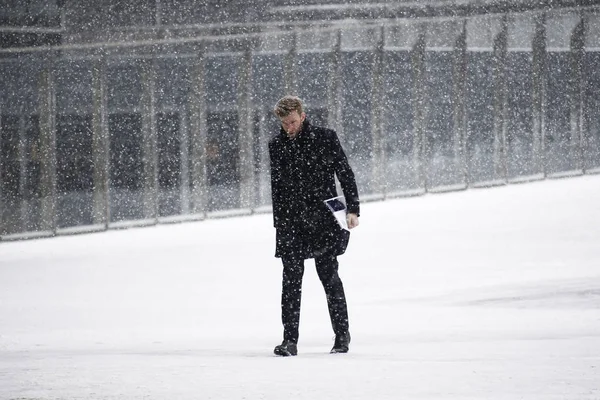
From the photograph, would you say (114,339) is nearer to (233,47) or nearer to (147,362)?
(147,362)

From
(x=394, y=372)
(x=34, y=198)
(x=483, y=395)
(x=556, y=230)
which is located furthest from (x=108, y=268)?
(x=483, y=395)

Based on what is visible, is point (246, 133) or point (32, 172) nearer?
point (32, 172)

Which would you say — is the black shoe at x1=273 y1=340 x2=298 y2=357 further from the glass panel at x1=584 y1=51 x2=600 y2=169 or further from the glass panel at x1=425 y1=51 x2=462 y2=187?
the glass panel at x1=584 y1=51 x2=600 y2=169

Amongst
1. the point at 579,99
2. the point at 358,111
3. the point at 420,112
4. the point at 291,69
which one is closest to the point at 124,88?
the point at 291,69

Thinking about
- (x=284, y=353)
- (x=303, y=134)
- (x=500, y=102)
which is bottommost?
(x=284, y=353)

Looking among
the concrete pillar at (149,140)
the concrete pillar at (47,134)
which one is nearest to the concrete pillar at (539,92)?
the concrete pillar at (149,140)

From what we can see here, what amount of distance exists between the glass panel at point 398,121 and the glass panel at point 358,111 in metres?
0.41

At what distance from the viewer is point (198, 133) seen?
63.6 ft

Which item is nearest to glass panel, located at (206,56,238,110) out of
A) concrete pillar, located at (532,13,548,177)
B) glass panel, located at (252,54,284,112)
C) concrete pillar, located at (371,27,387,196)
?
glass panel, located at (252,54,284,112)

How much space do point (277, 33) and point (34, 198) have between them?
4.77 m

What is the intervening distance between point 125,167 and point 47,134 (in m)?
1.47

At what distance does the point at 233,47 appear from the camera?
19.5 meters

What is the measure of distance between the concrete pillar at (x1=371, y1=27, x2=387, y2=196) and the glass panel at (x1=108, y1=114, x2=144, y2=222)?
459cm

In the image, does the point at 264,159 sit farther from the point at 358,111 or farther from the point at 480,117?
the point at 480,117
